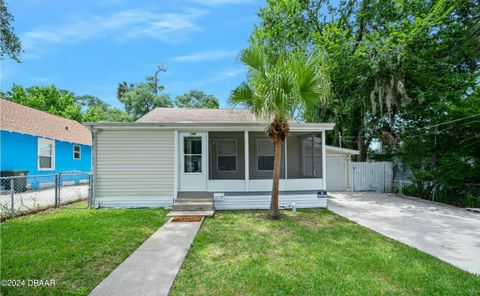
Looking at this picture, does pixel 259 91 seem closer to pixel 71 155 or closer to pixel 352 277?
pixel 352 277

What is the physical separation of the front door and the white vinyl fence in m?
9.10

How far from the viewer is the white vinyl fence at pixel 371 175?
1327 cm

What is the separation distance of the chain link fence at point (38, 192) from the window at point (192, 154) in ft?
10.3

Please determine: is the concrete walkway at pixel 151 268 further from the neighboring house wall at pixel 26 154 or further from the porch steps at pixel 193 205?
Result: the neighboring house wall at pixel 26 154

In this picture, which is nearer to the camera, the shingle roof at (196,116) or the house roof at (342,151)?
the shingle roof at (196,116)

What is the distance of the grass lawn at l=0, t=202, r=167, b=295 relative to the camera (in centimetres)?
324

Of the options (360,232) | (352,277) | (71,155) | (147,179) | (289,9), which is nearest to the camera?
(352,277)

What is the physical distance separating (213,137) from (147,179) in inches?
129

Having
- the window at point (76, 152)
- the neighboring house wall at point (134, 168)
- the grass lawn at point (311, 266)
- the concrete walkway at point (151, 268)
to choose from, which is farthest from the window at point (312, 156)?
the window at point (76, 152)

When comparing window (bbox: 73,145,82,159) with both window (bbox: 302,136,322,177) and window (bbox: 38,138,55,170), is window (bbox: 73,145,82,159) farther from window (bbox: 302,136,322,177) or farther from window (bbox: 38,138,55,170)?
A: window (bbox: 302,136,322,177)

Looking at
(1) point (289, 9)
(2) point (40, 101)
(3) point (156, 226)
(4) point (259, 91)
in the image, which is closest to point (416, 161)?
(4) point (259, 91)

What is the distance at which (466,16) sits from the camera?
11492 millimetres

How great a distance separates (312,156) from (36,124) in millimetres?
15005

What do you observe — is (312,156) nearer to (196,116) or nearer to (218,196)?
(218,196)
